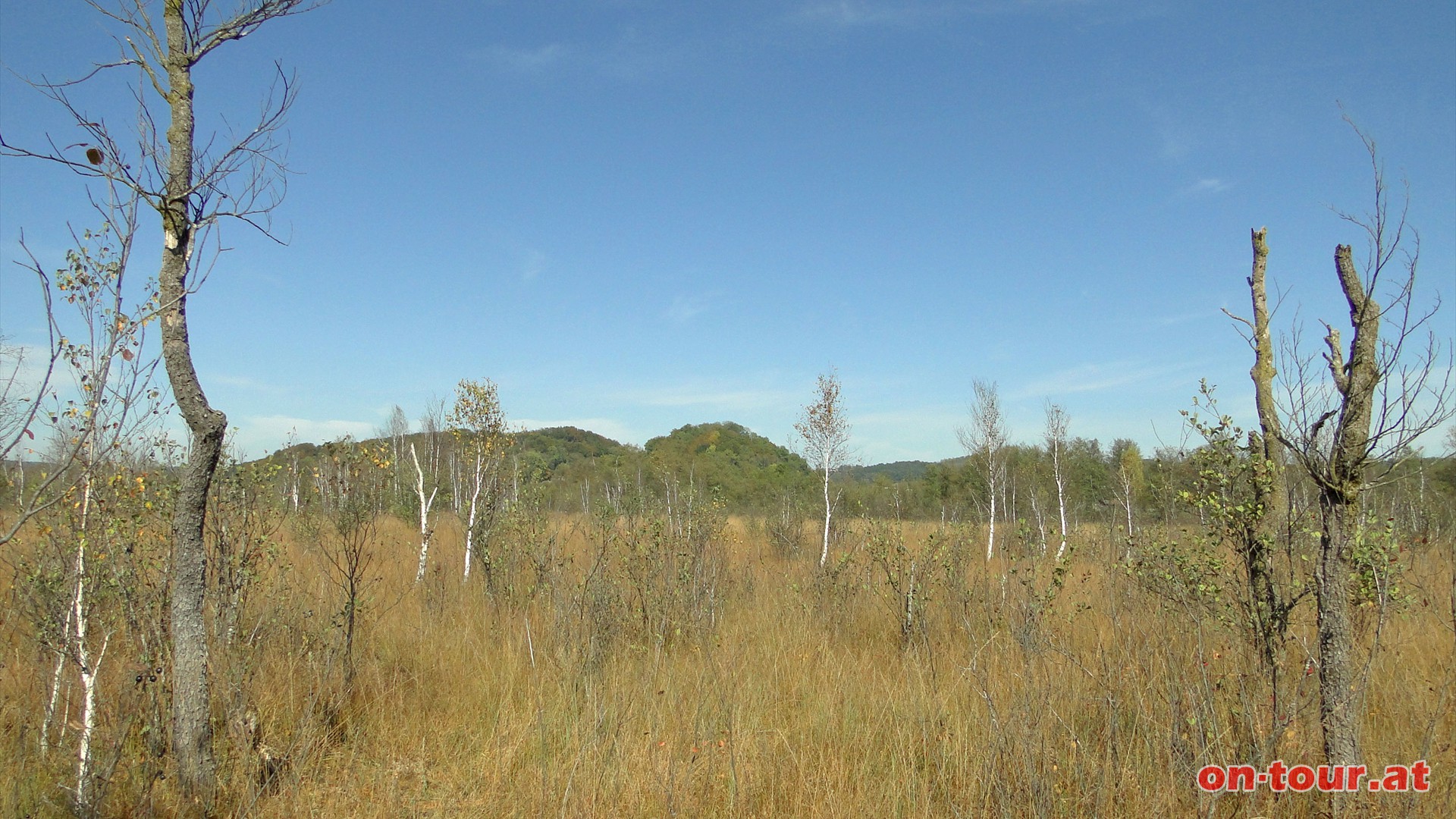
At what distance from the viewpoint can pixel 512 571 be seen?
1047 cm

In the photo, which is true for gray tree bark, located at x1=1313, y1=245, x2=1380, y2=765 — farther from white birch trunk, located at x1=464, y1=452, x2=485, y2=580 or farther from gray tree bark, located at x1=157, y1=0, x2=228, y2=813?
white birch trunk, located at x1=464, y1=452, x2=485, y2=580

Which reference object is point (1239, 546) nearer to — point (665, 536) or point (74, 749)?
point (665, 536)

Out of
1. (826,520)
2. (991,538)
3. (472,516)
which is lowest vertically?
(991,538)

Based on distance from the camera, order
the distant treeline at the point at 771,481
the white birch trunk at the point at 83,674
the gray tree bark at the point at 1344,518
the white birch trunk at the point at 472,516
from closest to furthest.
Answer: the gray tree bark at the point at 1344,518 → the white birch trunk at the point at 83,674 → the white birch trunk at the point at 472,516 → the distant treeline at the point at 771,481

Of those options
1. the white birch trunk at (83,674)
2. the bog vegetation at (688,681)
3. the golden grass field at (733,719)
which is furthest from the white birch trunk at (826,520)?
the white birch trunk at (83,674)

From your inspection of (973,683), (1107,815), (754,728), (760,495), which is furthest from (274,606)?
(760,495)

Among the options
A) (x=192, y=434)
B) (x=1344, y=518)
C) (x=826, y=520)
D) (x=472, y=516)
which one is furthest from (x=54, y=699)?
(x=826, y=520)

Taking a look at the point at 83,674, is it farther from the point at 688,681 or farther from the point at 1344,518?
the point at 1344,518

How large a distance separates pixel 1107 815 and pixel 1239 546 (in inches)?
86.6

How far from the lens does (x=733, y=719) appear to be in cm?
502

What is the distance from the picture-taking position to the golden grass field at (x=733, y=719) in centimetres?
386

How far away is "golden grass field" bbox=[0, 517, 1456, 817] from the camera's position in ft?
12.7

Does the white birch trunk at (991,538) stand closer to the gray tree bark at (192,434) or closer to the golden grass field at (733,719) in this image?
the golden grass field at (733,719)

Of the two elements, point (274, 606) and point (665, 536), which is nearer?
point (274, 606)
